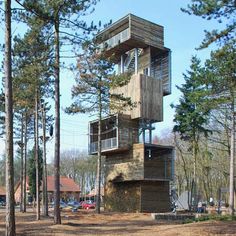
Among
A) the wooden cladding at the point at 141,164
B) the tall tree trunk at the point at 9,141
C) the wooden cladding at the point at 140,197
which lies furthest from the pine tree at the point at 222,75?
the wooden cladding at the point at 140,197

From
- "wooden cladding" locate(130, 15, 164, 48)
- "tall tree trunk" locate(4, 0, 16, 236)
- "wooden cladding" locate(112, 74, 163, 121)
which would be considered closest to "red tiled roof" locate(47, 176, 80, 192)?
"wooden cladding" locate(112, 74, 163, 121)

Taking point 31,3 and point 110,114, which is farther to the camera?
point 110,114

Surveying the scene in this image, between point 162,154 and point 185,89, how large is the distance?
7850mm

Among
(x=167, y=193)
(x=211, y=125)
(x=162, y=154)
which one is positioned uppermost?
(x=211, y=125)

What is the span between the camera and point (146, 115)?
3638 centimetres

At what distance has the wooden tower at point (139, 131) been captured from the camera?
36000 millimetres

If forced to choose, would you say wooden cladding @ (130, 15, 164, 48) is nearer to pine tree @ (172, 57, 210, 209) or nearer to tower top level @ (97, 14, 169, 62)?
tower top level @ (97, 14, 169, 62)

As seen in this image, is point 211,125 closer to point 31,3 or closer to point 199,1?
point 199,1

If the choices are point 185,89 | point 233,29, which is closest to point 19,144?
point 185,89

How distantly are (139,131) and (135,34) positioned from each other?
335 inches

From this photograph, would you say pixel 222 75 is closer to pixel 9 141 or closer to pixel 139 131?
pixel 9 141

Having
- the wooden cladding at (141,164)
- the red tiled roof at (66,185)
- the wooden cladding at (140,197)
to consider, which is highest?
the wooden cladding at (141,164)

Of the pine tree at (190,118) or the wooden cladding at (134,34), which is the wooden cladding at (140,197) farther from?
the wooden cladding at (134,34)

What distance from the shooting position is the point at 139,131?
1474 inches
